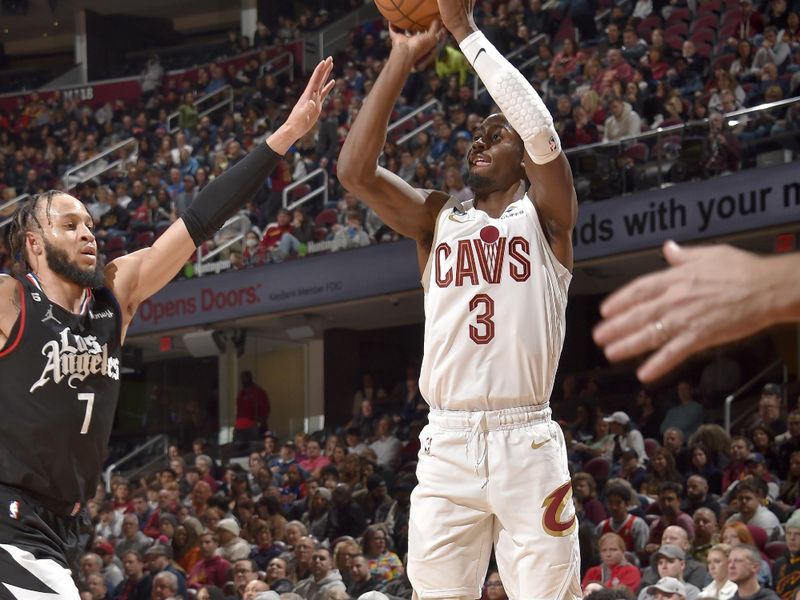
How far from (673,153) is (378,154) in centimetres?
805

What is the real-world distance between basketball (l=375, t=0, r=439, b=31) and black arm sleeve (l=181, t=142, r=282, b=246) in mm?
731

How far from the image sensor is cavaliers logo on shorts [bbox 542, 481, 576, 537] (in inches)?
174

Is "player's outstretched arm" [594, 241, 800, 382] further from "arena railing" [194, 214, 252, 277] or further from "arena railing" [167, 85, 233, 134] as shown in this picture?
"arena railing" [167, 85, 233, 134]

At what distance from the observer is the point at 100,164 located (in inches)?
859

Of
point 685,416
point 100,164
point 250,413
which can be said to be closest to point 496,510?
point 685,416

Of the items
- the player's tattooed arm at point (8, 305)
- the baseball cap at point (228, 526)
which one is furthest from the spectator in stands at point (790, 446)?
the player's tattooed arm at point (8, 305)

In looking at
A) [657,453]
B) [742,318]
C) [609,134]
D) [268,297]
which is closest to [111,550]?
[268,297]

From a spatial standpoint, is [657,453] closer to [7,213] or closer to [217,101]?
[7,213]

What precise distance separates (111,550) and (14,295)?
28.9 feet

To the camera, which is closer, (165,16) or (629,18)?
(629,18)

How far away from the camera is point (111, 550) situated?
492 inches

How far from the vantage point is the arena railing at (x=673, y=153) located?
38.3 ft

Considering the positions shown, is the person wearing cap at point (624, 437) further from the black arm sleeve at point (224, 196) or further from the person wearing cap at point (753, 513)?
the black arm sleeve at point (224, 196)

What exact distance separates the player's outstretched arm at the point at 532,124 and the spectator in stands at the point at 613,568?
417cm
